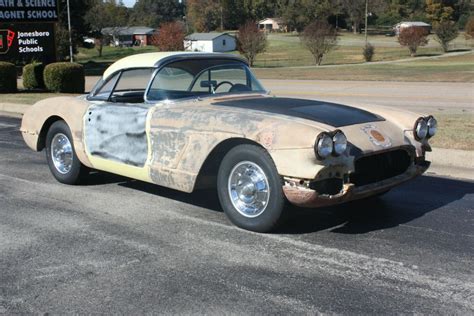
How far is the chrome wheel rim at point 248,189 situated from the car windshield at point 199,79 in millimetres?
1222

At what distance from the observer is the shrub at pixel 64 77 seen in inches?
801

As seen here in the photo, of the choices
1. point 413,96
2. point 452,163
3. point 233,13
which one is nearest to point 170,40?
point 413,96

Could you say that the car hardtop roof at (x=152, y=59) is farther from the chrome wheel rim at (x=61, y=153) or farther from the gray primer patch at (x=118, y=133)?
the chrome wheel rim at (x=61, y=153)

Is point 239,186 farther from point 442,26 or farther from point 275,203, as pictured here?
point 442,26

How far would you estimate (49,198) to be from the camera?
6402mm

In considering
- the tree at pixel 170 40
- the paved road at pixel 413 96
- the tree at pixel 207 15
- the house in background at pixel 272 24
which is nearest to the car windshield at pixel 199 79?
the paved road at pixel 413 96

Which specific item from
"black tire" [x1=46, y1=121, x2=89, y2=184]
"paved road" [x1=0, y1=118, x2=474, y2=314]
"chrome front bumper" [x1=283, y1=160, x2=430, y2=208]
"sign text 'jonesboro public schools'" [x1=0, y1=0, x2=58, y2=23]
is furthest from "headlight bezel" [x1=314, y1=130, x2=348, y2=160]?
"sign text 'jonesboro public schools'" [x1=0, y1=0, x2=58, y2=23]

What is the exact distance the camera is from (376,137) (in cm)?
503

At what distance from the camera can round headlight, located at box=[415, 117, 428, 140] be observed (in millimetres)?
5453

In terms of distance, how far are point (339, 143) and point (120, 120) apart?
243 cm

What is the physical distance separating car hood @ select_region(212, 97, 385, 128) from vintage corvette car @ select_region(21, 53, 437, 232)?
0.01 m

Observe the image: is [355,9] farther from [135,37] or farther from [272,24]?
[135,37]

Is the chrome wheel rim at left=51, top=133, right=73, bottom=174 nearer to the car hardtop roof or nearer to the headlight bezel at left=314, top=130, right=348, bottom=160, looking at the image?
the car hardtop roof

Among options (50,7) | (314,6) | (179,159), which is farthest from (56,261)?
(314,6)
